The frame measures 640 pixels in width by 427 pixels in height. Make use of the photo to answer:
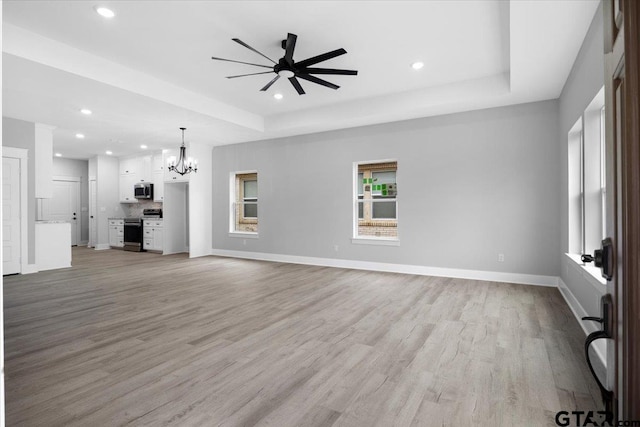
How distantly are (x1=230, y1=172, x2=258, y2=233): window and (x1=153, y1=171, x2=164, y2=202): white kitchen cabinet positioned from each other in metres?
2.16

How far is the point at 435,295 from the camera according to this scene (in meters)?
4.44

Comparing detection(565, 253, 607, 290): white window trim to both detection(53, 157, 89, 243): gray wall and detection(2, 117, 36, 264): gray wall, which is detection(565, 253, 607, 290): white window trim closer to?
detection(2, 117, 36, 264): gray wall

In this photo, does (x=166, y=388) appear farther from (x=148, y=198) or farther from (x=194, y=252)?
(x=148, y=198)

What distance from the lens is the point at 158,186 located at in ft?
30.1

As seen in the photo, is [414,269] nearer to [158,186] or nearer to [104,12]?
[104,12]

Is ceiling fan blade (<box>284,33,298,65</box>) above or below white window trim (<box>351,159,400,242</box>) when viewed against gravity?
above

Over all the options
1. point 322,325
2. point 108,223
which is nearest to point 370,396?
point 322,325

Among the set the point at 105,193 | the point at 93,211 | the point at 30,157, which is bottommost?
the point at 93,211

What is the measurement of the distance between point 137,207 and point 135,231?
4.20 feet

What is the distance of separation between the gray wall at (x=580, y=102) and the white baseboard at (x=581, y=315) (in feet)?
0.20

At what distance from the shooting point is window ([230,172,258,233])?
8.30 m

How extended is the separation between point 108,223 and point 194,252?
381 centimetres

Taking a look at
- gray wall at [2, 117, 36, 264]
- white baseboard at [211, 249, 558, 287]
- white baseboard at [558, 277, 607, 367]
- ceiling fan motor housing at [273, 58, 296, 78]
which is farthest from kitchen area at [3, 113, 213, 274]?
white baseboard at [558, 277, 607, 367]

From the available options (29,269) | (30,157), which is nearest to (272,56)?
(30,157)
